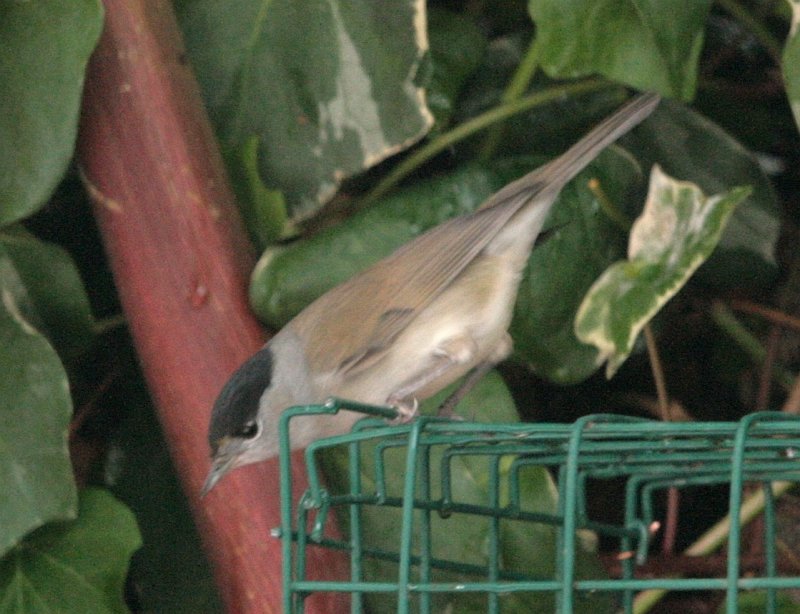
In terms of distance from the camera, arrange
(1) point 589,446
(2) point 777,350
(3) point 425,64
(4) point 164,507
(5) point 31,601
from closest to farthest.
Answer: (1) point 589,446 → (5) point 31,601 → (3) point 425,64 → (4) point 164,507 → (2) point 777,350

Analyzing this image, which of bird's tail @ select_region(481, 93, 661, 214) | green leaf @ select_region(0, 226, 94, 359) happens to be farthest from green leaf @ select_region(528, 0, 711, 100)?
green leaf @ select_region(0, 226, 94, 359)

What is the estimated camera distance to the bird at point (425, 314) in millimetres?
1416

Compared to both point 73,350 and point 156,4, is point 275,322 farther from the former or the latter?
point 156,4

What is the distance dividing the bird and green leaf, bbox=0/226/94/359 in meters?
0.29

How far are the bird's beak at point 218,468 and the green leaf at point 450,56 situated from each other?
58 centimetres

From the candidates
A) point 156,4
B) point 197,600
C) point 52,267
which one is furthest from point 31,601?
point 156,4

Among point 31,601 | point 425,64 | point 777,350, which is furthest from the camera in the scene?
point 777,350

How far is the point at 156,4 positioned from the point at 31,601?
A: 704mm

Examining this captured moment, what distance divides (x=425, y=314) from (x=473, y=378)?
0.10 m

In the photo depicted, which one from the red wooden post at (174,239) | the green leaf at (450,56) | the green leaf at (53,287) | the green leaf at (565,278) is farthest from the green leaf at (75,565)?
the green leaf at (450,56)

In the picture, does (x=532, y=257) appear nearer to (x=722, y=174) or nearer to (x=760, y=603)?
(x=722, y=174)

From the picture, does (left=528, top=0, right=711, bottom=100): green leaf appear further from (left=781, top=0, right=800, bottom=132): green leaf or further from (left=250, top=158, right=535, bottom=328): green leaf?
(left=250, top=158, right=535, bottom=328): green leaf

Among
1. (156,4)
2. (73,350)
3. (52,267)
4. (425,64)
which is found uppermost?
(156,4)

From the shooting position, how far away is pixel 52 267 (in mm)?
1582
